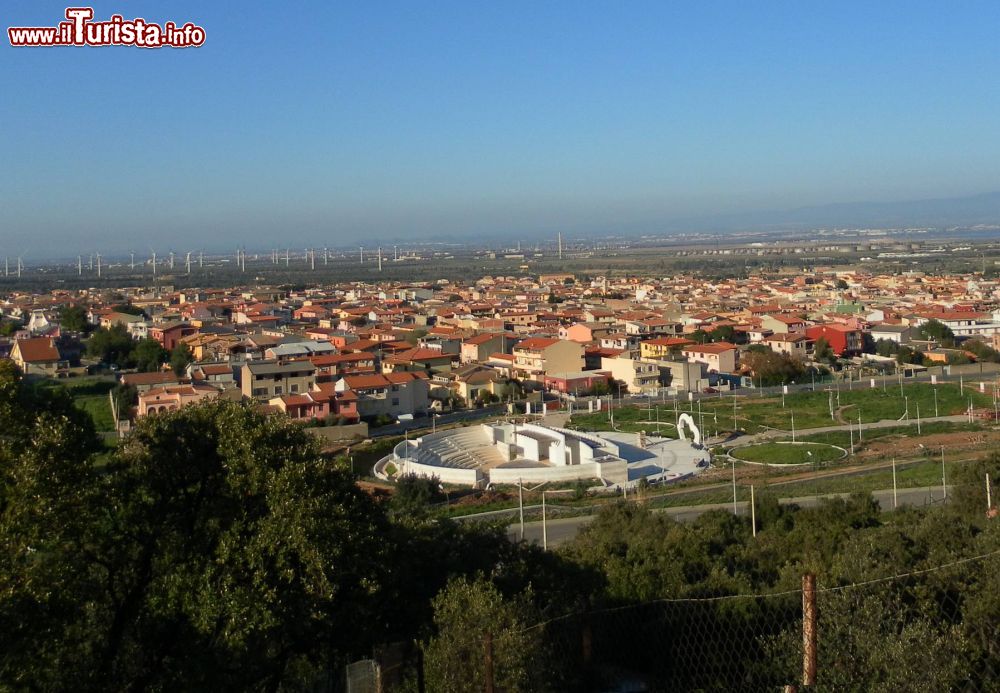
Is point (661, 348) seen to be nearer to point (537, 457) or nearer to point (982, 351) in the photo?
point (982, 351)

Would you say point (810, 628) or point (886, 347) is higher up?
point (810, 628)

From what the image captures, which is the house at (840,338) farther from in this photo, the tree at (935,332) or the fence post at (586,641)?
the fence post at (586,641)

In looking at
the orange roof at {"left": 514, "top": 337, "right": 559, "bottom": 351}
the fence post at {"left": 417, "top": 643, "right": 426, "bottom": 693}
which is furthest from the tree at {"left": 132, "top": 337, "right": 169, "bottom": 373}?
the fence post at {"left": 417, "top": 643, "right": 426, "bottom": 693}

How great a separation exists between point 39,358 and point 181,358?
4347mm

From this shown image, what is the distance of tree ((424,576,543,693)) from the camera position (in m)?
4.71

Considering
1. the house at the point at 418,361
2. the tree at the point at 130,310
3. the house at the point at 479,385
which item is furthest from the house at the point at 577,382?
the tree at the point at 130,310

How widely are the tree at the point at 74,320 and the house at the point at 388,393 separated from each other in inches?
874

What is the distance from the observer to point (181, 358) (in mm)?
31188

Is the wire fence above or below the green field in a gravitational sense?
above

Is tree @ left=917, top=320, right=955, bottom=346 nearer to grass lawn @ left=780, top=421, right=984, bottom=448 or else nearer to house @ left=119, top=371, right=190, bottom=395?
grass lawn @ left=780, top=421, right=984, bottom=448

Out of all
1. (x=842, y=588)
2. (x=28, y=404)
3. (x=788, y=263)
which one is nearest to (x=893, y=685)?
(x=842, y=588)

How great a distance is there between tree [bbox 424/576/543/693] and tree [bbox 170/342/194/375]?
25.2 meters

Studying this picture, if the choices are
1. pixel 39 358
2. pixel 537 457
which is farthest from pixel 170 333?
pixel 537 457

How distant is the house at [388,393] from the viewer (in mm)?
23625
